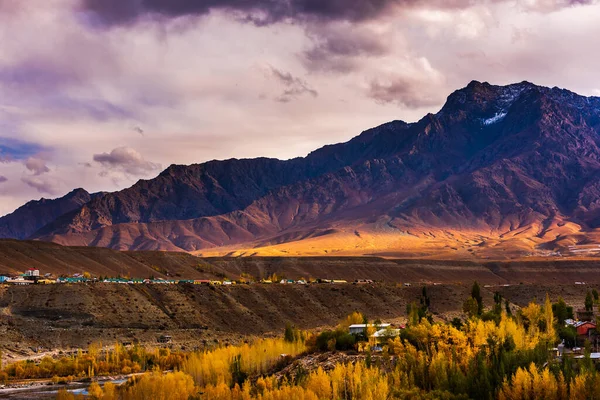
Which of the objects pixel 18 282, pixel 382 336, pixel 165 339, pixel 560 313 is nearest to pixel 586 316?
pixel 560 313

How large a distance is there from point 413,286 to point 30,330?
10397cm

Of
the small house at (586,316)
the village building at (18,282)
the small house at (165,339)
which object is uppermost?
the village building at (18,282)

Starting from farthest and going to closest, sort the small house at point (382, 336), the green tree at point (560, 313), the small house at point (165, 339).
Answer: the small house at point (165, 339) < the green tree at point (560, 313) < the small house at point (382, 336)

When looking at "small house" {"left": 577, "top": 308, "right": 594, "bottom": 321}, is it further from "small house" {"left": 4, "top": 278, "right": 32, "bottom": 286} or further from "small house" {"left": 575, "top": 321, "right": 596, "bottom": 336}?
"small house" {"left": 4, "top": 278, "right": 32, "bottom": 286}

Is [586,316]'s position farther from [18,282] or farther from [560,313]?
[18,282]

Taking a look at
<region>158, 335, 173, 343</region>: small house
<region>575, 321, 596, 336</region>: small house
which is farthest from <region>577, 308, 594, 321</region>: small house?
<region>158, 335, 173, 343</region>: small house

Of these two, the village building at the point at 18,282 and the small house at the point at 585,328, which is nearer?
the small house at the point at 585,328

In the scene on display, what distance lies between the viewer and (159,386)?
76.4 m

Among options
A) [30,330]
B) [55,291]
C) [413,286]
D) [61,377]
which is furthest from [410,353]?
[413,286]

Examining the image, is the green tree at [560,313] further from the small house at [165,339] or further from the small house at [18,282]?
the small house at [18,282]

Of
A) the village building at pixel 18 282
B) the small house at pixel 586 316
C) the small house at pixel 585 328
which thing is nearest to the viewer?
the small house at pixel 585 328

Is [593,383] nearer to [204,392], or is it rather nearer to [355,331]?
[204,392]

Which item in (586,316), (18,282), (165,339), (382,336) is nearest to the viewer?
(382,336)

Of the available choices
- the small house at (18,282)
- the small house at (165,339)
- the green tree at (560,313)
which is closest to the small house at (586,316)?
the green tree at (560,313)
